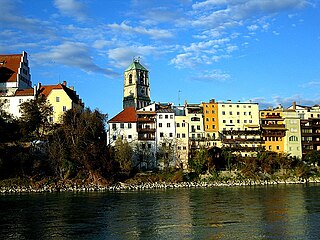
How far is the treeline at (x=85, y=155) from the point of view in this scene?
66062mm

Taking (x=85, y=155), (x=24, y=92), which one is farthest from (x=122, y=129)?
(x=24, y=92)

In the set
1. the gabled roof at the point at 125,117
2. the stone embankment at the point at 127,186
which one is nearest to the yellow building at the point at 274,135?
the stone embankment at the point at 127,186

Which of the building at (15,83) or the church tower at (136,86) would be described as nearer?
the building at (15,83)

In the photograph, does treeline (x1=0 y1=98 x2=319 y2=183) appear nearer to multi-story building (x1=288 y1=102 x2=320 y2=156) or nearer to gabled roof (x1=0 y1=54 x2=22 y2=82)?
multi-story building (x1=288 y1=102 x2=320 y2=156)

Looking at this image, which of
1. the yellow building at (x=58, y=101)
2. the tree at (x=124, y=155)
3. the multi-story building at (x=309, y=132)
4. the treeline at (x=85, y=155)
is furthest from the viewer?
the multi-story building at (x=309, y=132)

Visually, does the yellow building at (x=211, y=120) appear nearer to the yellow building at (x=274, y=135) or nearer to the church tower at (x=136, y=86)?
the yellow building at (x=274, y=135)

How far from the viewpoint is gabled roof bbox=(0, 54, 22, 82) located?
81600 mm

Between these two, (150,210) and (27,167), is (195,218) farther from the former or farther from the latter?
(27,167)

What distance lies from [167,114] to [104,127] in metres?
12.1

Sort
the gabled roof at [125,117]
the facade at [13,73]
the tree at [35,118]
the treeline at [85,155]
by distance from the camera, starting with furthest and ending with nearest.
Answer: the facade at [13,73] < the gabled roof at [125,117] < the tree at [35,118] < the treeline at [85,155]

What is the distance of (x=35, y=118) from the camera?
74188mm

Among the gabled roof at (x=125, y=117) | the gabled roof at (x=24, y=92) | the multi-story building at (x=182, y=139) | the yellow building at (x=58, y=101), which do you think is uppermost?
the gabled roof at (x=24, y=92)

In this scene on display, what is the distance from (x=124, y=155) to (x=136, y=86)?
5347cm

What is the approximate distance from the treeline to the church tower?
43051mm
